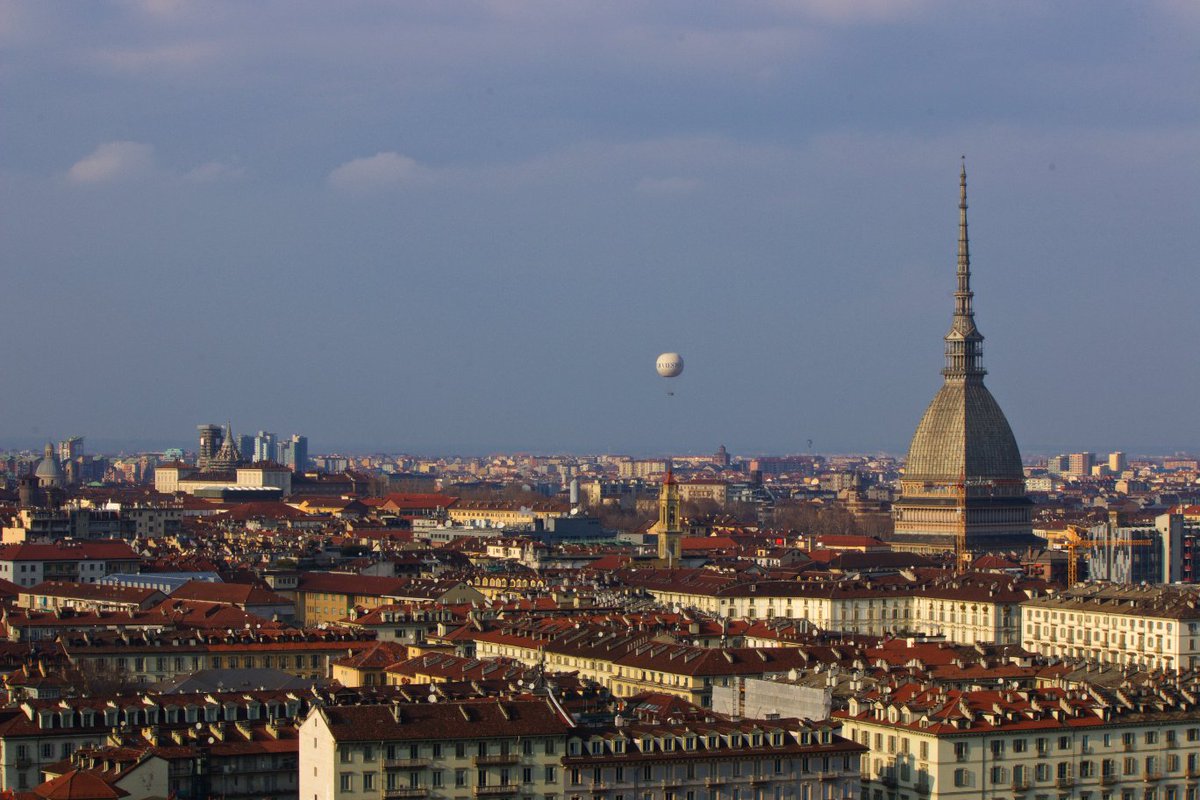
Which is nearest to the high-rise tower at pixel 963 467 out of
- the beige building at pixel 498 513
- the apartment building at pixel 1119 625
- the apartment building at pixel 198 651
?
the beige building at pixel 498 513

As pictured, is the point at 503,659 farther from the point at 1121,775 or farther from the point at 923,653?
the point at 1121,775

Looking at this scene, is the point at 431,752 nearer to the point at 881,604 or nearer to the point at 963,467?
the point at 881,604

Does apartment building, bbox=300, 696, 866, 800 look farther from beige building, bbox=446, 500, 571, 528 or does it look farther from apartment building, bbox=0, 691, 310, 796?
beige building, bbox=446, 500, 571, 528

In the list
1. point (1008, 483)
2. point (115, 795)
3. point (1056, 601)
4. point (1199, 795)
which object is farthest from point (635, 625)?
point (1008, 483)

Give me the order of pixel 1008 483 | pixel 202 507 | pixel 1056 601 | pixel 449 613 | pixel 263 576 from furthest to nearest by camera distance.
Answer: pixel 202 507
pixel 1008 483
pixel 263 576
pixel 1056 601
pixel 449 613

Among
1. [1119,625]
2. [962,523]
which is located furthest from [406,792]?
[962,523]

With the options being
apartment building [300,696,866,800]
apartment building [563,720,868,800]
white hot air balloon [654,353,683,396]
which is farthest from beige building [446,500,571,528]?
apartment building [300,696,866,800]

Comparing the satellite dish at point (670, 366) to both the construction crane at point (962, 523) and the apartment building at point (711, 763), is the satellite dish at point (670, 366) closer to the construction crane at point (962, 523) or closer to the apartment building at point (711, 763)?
the construction crane at point (962, 523)
